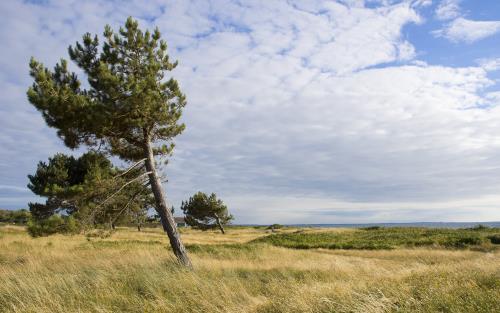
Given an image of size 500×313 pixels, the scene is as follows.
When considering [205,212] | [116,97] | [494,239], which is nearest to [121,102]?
[116,97]

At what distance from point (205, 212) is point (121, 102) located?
48919 mm

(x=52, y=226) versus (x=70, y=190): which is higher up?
(x=70, y=190)

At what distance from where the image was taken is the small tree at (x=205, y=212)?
59812mm

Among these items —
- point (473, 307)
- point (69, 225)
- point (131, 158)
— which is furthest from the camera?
point (131, 158)

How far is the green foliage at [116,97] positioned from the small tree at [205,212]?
44.6 meters

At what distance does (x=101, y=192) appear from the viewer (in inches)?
512

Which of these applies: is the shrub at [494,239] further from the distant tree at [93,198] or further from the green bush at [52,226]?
the green bush at [52,226]

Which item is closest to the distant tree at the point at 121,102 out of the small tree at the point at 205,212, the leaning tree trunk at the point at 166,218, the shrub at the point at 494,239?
the leaning tree trunk at the point at 166,218

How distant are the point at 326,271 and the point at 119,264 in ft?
23.0

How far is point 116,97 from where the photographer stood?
12.8 metres

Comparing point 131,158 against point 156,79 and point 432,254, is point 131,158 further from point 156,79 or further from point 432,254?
point 432,254

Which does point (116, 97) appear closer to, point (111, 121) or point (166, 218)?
point (111, 121)

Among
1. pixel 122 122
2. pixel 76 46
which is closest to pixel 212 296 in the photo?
pixel 122 122

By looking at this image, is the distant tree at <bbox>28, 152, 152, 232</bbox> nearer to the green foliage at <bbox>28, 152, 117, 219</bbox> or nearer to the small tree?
the green foliage at <bbox>28, 152, 117, 219</bbox>
